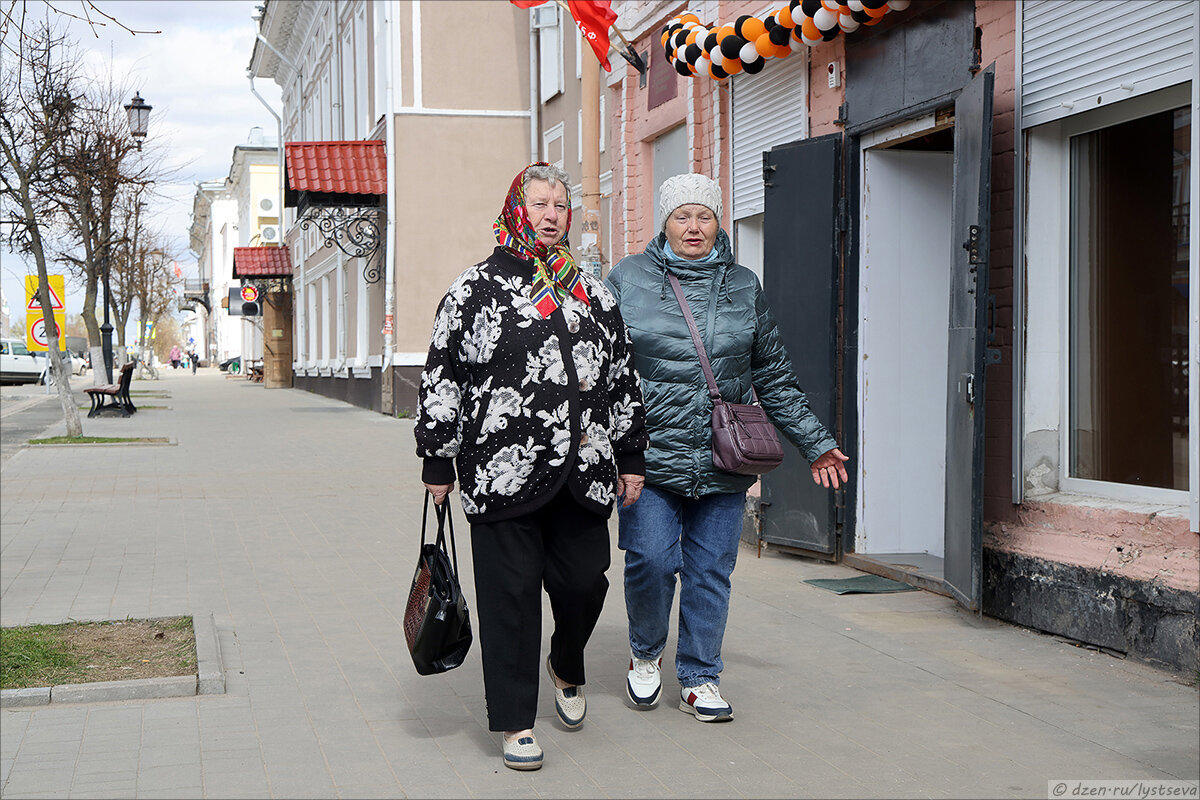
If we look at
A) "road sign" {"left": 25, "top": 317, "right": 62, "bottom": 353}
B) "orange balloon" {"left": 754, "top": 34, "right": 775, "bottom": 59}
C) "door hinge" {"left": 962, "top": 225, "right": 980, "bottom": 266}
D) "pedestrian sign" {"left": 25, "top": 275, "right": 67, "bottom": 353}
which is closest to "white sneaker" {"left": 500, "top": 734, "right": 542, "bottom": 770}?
"door hinge" {"left": 962, "top": 225, "right": 980, "bottom": 266}

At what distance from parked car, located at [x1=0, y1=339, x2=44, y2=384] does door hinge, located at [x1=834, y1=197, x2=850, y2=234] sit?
4601 cm

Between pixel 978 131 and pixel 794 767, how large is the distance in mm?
3561

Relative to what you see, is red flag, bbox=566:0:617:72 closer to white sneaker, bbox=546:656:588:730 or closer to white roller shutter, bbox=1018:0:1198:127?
white roller shutter, bbox=1018:0:1198:127

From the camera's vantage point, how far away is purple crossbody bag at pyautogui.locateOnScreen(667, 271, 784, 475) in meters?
4.96

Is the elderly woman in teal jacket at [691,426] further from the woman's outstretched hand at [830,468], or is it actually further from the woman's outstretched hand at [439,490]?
the woman's outstretched hand at [439,490]

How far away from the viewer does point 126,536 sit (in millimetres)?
10219

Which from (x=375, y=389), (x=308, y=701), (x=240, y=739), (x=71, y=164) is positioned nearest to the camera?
(x=240, y=739)

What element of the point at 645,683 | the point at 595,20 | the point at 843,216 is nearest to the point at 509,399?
the point at 645,683

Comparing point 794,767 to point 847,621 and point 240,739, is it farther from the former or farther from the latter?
point 847,621

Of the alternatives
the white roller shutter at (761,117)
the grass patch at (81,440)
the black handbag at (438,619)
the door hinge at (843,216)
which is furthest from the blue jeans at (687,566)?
the grass patch at (81,440)

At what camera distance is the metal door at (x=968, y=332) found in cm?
675

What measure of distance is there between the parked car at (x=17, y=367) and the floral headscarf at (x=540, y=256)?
48.8 metres

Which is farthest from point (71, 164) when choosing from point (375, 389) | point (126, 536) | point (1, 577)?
point (1, 577)

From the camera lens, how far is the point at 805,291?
350 inches
